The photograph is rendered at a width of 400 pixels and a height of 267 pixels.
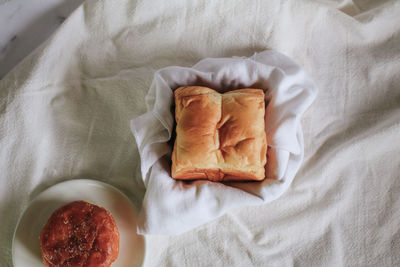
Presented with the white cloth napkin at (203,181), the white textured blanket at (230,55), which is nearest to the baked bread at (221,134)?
the white cloth napkin at (203,181)

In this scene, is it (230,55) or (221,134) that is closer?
(221,134)

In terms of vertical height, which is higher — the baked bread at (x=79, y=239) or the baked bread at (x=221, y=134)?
the baked bread at (x=221, y=134)

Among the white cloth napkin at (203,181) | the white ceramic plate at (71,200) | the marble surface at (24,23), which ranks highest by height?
the marble surface at (24,23)

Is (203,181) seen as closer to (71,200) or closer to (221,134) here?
(221,134)

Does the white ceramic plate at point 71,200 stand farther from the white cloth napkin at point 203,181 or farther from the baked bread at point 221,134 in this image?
the baked bread at point 221,134

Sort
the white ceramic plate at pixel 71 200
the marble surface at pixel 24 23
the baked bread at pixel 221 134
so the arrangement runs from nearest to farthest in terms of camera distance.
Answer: the baked bread at pixel 221 134 < the white ceramic plate at pixel 71 200 < the marble surface at pixel 24 23

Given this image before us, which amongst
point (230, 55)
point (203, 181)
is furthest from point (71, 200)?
point (230, 55)
